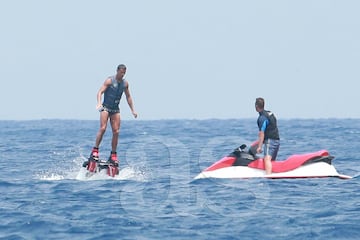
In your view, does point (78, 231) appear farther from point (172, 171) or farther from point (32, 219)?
point (172, 171)

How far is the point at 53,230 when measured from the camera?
11445 millimetres

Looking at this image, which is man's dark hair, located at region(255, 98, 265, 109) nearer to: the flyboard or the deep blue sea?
the deep blue sea

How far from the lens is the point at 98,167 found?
58.1ft

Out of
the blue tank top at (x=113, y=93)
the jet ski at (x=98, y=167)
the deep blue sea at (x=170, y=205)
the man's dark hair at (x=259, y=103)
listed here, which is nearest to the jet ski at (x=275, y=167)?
the deep blue sea at (x=170, y=205)

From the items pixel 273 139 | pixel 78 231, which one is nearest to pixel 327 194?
pixel 273 139

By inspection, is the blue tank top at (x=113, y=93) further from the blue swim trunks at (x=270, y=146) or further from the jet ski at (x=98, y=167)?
the blue swim trunks at (x=270, y=146)

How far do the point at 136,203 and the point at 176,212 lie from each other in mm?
1195

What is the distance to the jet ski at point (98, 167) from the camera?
17609 millimetres

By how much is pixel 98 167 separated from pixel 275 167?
4099mm

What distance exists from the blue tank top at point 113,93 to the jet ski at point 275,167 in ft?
8.43

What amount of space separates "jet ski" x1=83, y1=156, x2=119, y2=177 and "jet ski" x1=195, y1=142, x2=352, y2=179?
6.49 ft

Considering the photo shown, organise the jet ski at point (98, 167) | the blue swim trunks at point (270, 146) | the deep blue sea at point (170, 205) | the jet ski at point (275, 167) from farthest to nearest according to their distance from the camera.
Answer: the jet ski at point (98, 167) < the blue swim trunks at point (270, 146) < the jet ski at point (275, 167) < the deep blue sea at point (170, 205)

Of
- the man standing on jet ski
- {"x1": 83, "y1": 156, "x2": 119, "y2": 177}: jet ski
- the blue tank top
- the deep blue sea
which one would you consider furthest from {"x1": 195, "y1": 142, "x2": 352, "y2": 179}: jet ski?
the blue tank top

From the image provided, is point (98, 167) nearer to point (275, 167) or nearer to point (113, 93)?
point (113, 93)
